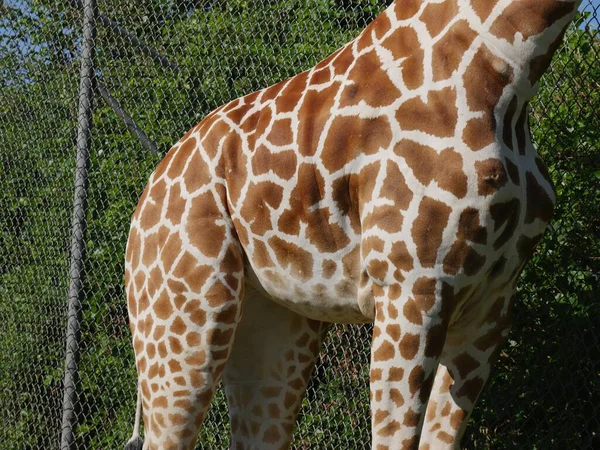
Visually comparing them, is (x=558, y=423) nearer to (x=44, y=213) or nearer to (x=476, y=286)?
(x=476, y=286)

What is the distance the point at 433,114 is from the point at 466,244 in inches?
14.4

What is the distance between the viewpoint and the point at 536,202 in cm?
249

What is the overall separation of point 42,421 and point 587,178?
3937 mm

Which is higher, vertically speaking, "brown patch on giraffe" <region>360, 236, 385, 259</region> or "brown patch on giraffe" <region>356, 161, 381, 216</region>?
"brown patch on giraffe" <region>356, 161, 381, 216</region>

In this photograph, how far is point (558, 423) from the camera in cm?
387

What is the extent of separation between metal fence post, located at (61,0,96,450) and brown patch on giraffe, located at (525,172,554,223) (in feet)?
11.5

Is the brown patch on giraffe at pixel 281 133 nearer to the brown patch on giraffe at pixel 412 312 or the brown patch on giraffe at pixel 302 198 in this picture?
the brown patch on giraffe at pixel 302 198

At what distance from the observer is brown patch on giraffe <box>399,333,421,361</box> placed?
7.91 feet

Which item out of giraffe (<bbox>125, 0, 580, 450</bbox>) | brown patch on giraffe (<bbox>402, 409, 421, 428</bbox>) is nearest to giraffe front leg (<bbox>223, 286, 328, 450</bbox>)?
giraffe (<bbox>125, 0, 580, 450</bbox>)

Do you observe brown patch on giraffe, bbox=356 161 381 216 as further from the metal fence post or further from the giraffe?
the metal fence post

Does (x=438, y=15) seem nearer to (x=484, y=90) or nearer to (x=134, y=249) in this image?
(x=484, y=90)

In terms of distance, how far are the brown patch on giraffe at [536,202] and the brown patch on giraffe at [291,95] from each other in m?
0.79

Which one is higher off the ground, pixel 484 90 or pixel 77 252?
pixel 484 90

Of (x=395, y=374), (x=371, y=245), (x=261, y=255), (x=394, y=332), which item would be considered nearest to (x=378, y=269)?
(x=371, y=245)
